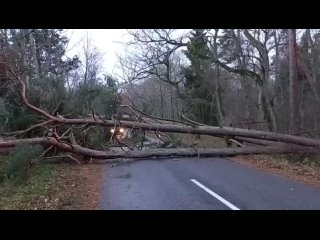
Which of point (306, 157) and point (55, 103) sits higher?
point (55, 103)

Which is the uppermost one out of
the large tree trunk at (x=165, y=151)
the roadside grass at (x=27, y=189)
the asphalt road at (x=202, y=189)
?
the large tree trunk at (x=165, y=151)

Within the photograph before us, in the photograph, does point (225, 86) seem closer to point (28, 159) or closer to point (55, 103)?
point (55, 103)

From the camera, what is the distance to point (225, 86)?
38.7 m

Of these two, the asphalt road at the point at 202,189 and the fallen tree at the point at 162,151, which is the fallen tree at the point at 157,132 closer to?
the fallen tree at the point at 162,151

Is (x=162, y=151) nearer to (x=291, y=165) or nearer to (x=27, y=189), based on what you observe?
(x=291, y=165)

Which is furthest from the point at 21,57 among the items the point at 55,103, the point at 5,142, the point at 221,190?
the point at 221,190

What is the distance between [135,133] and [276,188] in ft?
37.6

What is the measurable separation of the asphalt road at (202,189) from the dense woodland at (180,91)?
384cm

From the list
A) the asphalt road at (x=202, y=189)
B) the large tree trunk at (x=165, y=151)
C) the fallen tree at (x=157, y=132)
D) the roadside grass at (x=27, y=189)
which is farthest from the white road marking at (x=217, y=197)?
the fallen tree at (x=157, y=132)

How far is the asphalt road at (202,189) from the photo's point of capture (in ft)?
27.1

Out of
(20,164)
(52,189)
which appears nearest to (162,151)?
(20,164)
